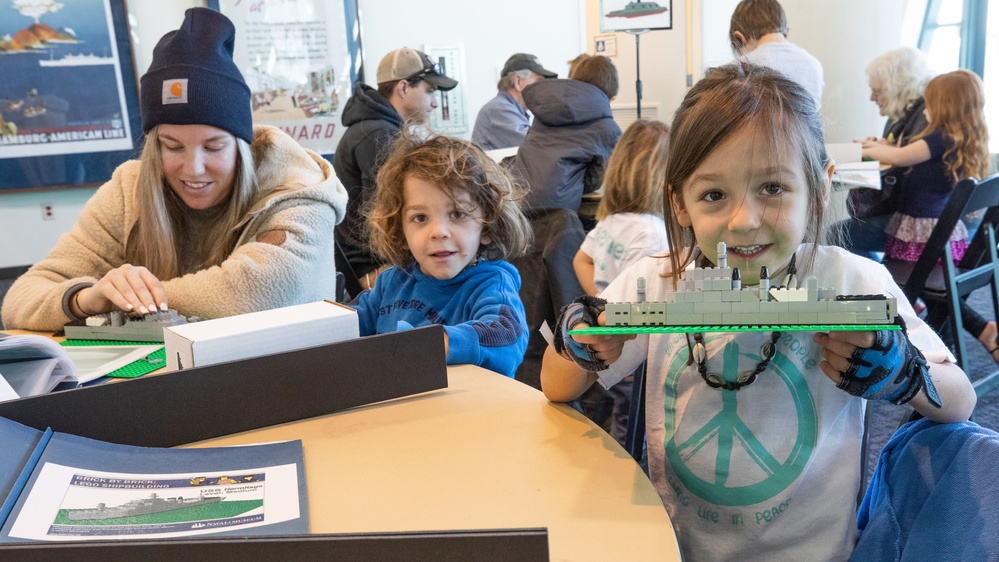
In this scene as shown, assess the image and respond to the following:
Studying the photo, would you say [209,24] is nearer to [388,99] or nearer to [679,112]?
[679,112]

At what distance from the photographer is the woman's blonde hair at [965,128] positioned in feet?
11.9

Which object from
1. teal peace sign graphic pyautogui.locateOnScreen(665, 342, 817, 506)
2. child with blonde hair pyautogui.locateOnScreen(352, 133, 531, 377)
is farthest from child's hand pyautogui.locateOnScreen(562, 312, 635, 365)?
child with blonde hair pyautogui.locateOnScreen(352, 133, 531, 377)

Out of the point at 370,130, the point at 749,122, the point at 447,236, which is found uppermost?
the point at 749,122

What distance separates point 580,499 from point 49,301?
1.39m

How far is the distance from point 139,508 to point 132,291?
2.87 feet

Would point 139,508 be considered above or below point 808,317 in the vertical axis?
below

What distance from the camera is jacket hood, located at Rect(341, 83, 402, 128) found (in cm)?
378

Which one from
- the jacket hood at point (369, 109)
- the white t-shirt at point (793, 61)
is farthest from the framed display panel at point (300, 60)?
the white t-shirt at point (793, 61)

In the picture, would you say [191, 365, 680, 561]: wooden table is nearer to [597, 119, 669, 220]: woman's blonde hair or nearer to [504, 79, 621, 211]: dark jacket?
[597, 119, 669, 220]: woman's blonde hair

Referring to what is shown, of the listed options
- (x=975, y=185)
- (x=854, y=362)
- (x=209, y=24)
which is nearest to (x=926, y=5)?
(x=975, y=185)

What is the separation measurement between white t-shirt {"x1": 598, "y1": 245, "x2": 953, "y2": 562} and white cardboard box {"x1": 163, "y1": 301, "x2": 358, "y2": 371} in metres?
0.54

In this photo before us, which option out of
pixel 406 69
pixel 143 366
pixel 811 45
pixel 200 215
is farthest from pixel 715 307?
pixel 811 45

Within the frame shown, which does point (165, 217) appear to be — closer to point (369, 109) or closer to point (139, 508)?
point (139, 508)

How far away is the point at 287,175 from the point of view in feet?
6.68
